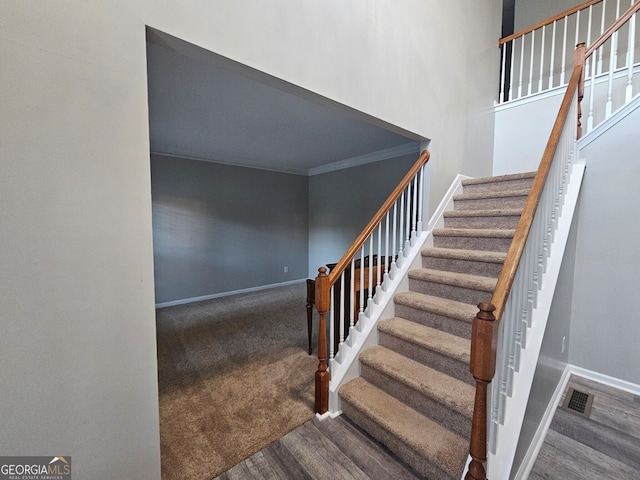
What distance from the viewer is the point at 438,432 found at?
1.43 meters

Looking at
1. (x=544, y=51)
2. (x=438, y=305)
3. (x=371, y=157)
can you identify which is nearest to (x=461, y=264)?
(x=438, y=305)

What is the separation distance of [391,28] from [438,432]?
9.22 feet

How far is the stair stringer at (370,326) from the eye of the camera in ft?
5.91

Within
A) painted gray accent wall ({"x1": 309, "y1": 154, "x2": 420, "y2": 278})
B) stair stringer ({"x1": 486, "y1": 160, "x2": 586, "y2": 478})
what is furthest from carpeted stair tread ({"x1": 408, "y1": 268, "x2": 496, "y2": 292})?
painted gray accent wall ({"x1": 309, "y1": 154, "x2": 420, "y2": 278})

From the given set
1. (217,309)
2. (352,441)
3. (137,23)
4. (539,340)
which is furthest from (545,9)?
(217,309)

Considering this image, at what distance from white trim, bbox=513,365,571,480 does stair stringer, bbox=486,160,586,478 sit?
256 mm

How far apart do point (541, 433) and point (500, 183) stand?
218 centimetres

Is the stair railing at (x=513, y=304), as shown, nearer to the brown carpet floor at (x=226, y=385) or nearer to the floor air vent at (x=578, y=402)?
the floor air vent at (x=578, y=402)

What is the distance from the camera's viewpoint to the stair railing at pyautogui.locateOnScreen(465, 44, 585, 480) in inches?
36.4

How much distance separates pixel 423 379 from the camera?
1605 millimetres

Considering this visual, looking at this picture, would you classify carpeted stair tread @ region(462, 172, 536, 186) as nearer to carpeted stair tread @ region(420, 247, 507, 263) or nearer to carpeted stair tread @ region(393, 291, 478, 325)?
carpeted stair tread @ region(420, 247, 507, 263)

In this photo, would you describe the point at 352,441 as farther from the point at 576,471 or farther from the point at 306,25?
the point at 306,25

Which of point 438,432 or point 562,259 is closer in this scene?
point 438,432

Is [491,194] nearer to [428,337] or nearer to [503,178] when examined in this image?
[503,178]
